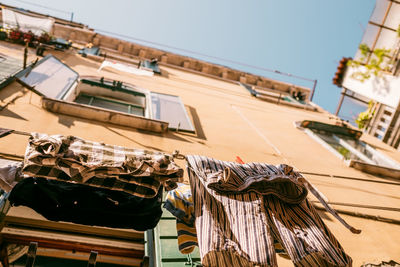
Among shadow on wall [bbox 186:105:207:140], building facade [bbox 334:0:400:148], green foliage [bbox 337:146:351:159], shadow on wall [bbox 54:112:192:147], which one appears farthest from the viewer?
building facade [bbox 334:0:400:148]

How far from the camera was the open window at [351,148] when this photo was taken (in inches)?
408

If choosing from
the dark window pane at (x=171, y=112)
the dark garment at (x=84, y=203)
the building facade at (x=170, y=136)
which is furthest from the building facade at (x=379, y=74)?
the dark garment at (x=84, y=203)

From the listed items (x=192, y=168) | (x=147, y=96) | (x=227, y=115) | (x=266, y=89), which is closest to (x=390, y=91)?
(x=266, y=89)

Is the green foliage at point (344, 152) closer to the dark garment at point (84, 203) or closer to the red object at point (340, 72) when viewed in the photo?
the dark garment at point (84, 203)

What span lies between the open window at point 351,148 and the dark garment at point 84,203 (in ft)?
29.5

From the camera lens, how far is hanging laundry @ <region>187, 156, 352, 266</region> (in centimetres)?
291

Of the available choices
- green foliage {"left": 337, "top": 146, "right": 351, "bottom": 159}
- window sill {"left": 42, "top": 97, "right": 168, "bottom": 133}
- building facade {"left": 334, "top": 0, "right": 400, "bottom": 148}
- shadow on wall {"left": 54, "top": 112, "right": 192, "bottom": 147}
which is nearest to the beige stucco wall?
shadow on wall {"left": 54, "top": 112, "right": 192, "bottom": 147}

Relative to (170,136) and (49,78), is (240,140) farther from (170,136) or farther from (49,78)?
(49,78)

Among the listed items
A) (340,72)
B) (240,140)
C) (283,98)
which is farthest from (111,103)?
(340,72)

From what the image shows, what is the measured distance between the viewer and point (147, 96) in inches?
473

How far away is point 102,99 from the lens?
11.6 m

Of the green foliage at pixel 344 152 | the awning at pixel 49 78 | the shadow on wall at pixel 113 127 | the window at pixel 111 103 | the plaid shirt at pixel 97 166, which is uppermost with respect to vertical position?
the plaid shirt at pixel 97 166

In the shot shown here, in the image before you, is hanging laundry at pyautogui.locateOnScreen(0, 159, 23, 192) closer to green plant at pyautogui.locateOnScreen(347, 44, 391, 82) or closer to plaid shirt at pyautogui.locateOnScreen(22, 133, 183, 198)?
plaid shirt at pyautogui.locateOnScreen(22, 133, 183, 198)

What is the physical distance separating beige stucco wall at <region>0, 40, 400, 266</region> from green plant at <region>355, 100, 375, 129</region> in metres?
5.96
